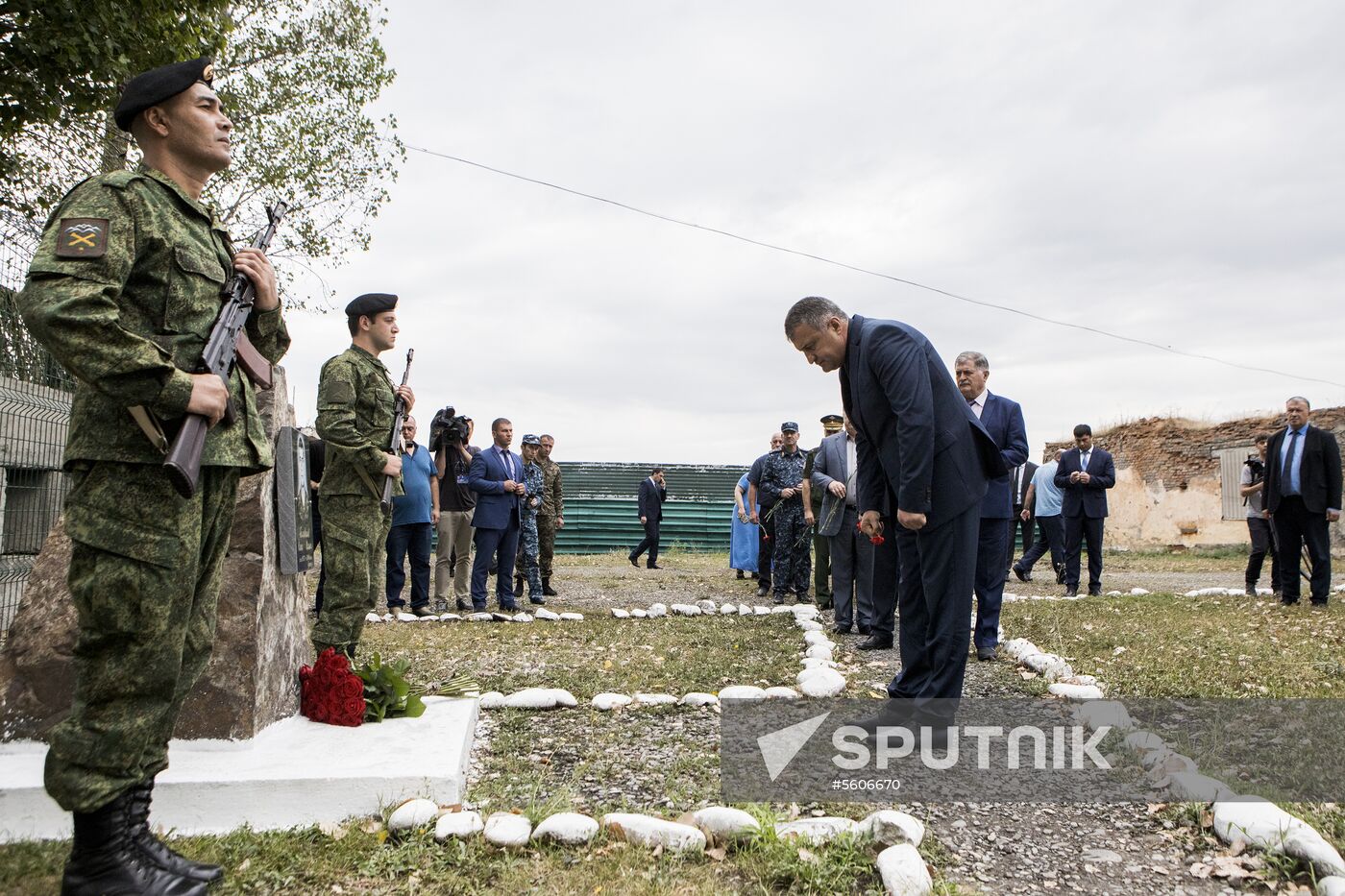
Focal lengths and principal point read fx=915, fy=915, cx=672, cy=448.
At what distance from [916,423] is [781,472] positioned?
700 centimetres

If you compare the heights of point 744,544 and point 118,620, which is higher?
point 118,620

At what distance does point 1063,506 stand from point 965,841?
9124 mm

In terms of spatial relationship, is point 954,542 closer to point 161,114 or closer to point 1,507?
point 161,114

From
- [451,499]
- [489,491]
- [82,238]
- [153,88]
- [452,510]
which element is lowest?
[452,510]

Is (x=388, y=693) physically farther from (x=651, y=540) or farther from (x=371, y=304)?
(x=651, y=540)

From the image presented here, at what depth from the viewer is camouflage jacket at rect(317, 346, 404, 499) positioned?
14.6 ft

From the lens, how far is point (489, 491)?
9.25 meters

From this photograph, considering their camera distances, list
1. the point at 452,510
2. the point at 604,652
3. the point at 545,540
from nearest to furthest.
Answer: the point at 604,652 → the point at 452,510 → the point at 545,540

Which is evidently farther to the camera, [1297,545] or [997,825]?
[1297,545]

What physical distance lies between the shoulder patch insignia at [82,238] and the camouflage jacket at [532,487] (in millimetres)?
7791

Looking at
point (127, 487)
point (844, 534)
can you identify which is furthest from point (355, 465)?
point (844, 534)

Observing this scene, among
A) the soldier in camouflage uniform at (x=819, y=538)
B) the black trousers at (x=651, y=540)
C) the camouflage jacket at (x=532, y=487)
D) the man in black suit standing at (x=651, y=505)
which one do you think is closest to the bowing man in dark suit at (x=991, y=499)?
the soldier in camouflage uniform at (x=819, y=538)

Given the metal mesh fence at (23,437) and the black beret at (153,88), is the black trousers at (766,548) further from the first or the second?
the black beret at (153,88)

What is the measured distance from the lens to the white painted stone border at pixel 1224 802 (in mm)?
2467
